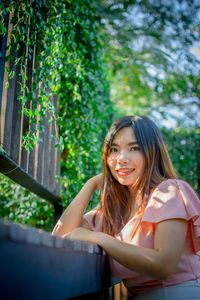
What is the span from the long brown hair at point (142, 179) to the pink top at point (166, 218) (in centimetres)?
15

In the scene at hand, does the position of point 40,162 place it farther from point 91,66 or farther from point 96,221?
point 91,66

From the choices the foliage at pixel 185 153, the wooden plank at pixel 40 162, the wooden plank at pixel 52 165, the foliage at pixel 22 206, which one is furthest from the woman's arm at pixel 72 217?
the foliage at pixel 185 153

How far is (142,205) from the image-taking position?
4.96 ft

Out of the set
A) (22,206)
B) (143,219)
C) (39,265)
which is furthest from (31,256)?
(22,206)

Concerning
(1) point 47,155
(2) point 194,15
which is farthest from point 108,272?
(2) point 194,15

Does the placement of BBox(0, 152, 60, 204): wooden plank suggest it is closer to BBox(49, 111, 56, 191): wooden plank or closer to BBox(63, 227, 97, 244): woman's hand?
BBox(49, 111, 56, 191): wooden plank

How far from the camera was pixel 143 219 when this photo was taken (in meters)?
1.28

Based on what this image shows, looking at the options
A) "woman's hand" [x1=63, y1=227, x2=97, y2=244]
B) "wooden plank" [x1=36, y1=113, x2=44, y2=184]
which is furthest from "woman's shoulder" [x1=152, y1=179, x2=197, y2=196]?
"wooden plank" [x1=36, y1=113, x2=44, y2=184]

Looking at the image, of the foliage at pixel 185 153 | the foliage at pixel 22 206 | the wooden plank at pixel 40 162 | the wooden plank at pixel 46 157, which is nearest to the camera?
the wooden plank at pixel 40 162

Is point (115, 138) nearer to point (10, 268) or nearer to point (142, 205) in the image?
point (142, 205)

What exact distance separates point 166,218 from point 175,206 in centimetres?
8

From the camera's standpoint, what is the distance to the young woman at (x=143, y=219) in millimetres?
1124

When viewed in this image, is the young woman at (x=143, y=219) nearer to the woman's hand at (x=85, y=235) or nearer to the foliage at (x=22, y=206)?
the woman's hand at (x=85, y=235)

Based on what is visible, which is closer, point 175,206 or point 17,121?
point 175,206
